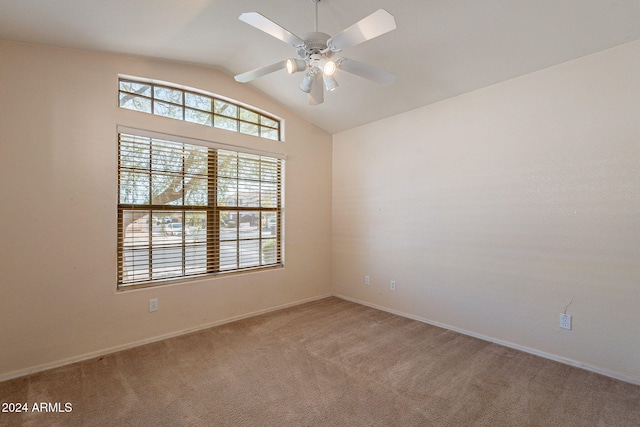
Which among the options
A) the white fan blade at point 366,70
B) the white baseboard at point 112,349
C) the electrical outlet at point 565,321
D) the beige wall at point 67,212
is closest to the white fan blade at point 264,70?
the white fan blade at point 366,70

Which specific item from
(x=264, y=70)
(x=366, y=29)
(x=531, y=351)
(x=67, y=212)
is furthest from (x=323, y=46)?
(x=531, y=351)

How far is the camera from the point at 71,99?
8.30ft

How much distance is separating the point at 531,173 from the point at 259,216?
9.83 feet

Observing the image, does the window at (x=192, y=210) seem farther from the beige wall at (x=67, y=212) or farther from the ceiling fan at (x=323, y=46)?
the ceiling fan at (x=323, y=46)

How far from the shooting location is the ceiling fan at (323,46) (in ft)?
5.09

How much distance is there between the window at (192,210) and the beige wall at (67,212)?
5.7 inches

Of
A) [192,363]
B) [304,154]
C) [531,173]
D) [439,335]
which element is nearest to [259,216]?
[304,154]

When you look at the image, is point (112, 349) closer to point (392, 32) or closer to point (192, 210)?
point (192, 210)

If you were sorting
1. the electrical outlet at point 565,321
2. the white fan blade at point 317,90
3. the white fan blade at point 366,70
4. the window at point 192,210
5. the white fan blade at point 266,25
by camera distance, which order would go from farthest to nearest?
the window at point 192,210
the electrical outlet at point 565,321
the white fan blade at point 317,90
the white fan blade at point 366,70
the white fan blade at point 266,25

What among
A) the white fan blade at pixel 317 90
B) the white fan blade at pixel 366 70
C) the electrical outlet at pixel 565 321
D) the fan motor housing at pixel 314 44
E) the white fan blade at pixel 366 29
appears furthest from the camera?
the electrical outlet at pixel 565 321

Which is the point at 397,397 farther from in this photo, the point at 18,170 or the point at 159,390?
the point at 18,170

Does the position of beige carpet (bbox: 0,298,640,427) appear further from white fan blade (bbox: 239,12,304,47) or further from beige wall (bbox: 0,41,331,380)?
white fan blade (bbox: 239,12,304,47)

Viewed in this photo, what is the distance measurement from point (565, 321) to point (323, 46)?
9.71ft

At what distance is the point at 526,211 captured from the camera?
8.95ft
